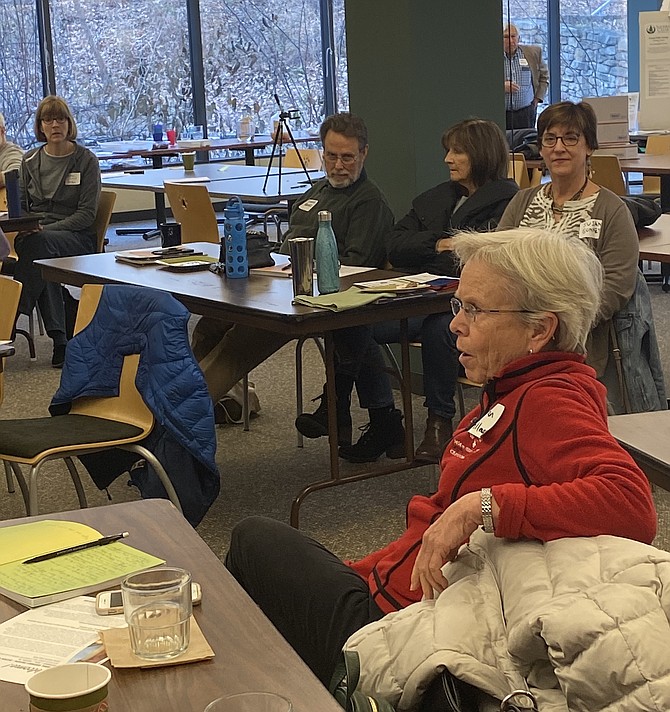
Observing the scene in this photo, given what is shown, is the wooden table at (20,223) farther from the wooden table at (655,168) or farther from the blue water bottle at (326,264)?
the wooden table at (655,168)

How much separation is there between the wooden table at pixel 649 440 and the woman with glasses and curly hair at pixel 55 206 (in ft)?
14.5

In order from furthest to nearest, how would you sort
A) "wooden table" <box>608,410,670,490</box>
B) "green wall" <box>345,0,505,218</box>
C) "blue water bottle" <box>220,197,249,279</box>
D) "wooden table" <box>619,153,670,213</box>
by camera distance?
1. "wooden table" <box>619,153,670,213</box>
2. "green wall" <box>345,0,505,218</box>
3. "blue water bottle" <box>220,197,249,279</box>
4. "wooden table" <box>608,410,670,490</box>

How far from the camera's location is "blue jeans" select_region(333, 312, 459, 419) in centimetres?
402

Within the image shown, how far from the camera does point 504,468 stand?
1778 millimetres

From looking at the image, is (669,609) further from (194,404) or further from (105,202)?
(105,202)

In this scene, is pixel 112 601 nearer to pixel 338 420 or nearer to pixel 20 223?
pixel 338 420

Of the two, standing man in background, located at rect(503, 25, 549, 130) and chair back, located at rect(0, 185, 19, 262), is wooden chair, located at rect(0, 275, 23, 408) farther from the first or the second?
standing man in background, located at rect(503, 25, 549, 130)

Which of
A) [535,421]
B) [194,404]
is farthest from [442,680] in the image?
[194,404]

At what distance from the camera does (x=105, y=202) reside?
6.47 metres

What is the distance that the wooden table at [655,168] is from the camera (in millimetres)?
6702

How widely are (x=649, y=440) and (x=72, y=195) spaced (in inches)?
195

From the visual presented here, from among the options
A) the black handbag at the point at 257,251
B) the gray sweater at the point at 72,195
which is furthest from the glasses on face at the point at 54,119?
the black handbag at the point at 257,251

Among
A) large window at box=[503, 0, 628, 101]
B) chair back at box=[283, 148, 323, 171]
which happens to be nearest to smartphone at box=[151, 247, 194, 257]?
chair back at box=[283, 148, 323, 171]

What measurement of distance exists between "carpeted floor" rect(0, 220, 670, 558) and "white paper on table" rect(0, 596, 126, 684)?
6.73ft
